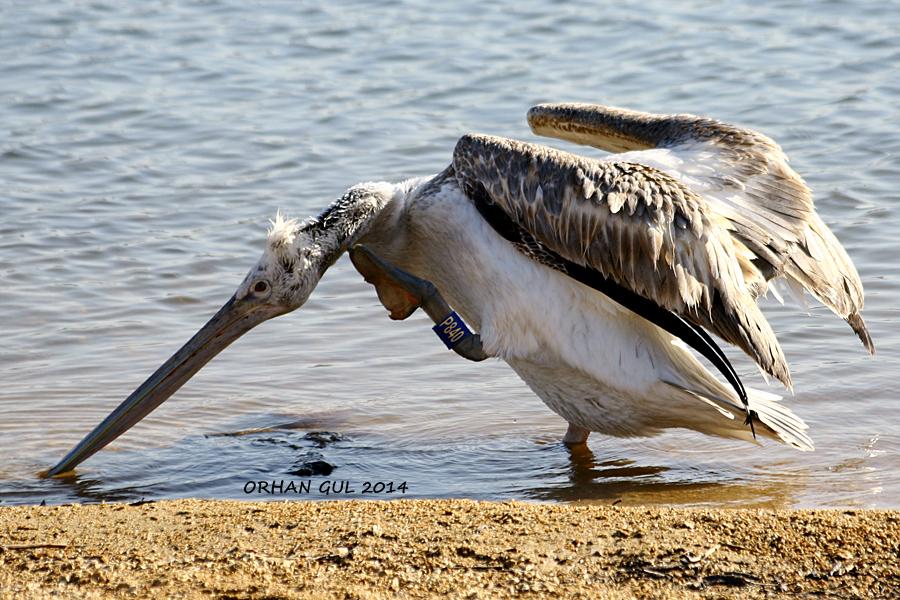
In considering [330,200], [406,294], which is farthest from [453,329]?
[330,200]

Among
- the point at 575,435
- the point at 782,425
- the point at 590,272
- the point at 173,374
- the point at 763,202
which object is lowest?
the point at 575,435

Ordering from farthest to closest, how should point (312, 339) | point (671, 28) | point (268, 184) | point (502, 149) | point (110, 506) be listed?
point (671, 28), point (268, 184), point (312, 339), point (502, 149), point (110, 506)

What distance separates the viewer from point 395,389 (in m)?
7.64

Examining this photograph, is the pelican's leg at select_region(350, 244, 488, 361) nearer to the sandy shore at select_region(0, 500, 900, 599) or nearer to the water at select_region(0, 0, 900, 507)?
the water at select_region(0, 0, 900, 507)

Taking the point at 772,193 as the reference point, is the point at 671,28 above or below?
below

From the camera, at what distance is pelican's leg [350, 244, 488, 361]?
→ 21.1 ft

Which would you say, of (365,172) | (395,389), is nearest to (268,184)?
(365,172)

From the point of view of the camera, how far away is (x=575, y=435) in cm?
681

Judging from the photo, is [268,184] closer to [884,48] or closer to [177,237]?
[177,237]

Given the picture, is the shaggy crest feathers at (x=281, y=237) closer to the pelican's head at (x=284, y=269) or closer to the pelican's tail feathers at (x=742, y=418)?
the pelican's head at (x=284, y=269)

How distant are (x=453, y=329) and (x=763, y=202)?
1.52 meters

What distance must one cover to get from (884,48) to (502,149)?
29.7ft

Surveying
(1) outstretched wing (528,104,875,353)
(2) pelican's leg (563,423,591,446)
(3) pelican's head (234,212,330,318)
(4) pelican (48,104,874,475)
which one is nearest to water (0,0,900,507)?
(2) pelican's leg (563,423,591,446)

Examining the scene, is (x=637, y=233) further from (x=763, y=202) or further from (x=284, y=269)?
(x=284, y=269)
